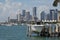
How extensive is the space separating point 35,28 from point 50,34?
4981mm

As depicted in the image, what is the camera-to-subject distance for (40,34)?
80438 millimetres

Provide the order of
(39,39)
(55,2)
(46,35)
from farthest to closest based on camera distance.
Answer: (46,35)
(39,39)
(55,2)

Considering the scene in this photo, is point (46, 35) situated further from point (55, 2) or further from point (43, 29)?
point (55, 2)

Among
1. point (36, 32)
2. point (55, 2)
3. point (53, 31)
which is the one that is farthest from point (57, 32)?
point (55, 2)

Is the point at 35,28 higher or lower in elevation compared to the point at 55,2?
lower

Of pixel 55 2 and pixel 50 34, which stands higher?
pixel 55 2

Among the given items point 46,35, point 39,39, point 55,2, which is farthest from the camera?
point 46,35

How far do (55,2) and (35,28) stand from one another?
Result: 49.0m

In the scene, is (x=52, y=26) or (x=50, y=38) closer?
(x=50, y=38)

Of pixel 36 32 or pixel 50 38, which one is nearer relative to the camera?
pixel 50 38

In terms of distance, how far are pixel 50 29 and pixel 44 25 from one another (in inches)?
150

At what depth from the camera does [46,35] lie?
77.4 metres

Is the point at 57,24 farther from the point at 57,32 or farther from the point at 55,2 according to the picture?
the point at 55,2

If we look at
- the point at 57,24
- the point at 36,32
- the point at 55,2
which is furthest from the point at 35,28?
the point at 55,2
